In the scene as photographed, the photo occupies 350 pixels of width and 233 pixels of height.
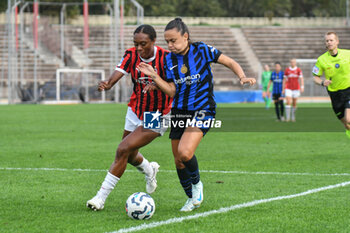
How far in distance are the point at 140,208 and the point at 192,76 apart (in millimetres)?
1385

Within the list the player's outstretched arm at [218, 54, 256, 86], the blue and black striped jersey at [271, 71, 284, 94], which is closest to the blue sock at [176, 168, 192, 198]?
the player's outstretched arm at [218, 54, 256, 86]

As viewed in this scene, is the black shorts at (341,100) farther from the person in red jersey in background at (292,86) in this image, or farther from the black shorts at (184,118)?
the person in red jersey in background at (292,86)

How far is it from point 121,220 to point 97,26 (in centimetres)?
4501

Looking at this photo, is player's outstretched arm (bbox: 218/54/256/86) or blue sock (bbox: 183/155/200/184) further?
blue sock (bbox: 183/155/200/184)

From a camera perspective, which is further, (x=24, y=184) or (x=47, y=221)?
(x=24, y=184)

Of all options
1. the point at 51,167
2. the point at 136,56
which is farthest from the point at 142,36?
the point at 51,167

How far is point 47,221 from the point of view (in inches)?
223

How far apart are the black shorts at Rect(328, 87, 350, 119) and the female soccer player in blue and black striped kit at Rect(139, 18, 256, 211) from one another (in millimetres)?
5235

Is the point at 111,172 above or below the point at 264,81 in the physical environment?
above

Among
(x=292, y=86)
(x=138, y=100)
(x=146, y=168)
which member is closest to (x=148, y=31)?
(x=138, y=100)

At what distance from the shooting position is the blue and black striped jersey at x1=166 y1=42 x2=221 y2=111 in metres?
6.20

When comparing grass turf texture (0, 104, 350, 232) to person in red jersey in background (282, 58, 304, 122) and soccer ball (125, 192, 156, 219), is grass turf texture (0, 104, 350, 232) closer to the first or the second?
soccer ball (125, 192, 156, 219)

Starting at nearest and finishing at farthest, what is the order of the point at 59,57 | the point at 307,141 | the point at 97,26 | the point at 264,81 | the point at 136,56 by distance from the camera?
the point at 136,56
the point at 307,141
the point at 264,81
the point at 59,57
the point at 97,26

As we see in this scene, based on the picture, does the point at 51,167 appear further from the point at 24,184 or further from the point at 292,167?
the point at 292,167
